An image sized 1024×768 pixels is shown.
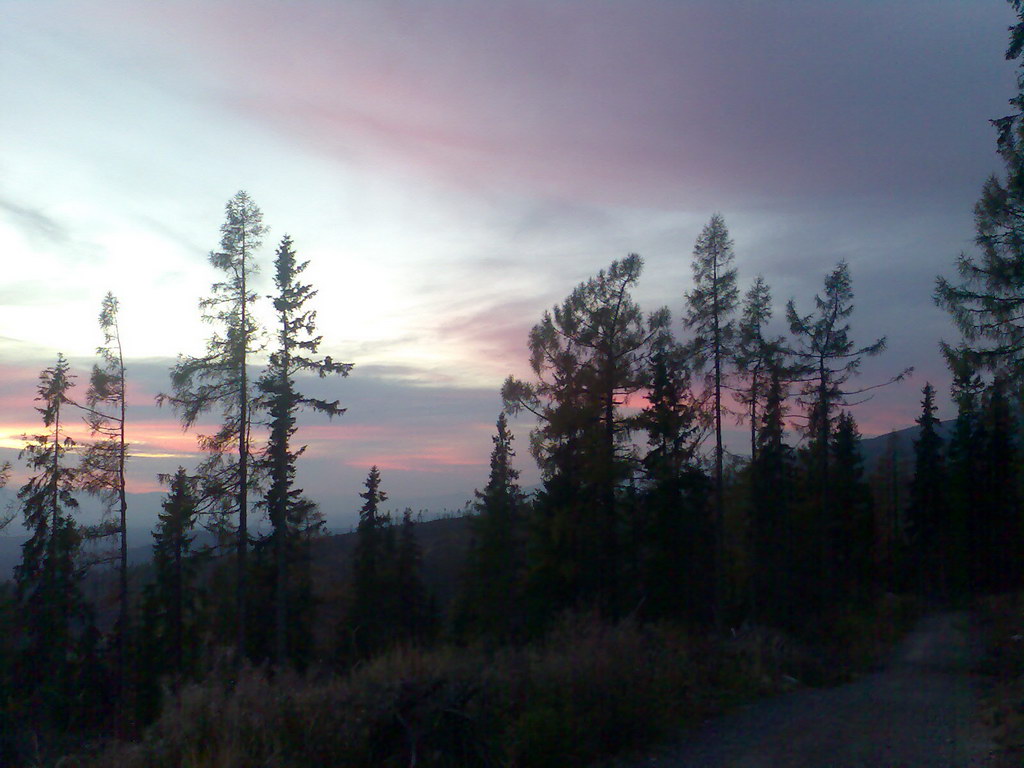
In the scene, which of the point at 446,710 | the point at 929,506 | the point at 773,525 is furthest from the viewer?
the point at 929,506

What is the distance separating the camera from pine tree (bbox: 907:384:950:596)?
43.1 m

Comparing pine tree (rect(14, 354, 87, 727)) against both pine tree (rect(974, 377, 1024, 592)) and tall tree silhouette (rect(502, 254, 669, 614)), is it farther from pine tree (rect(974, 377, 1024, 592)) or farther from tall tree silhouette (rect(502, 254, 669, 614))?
pine tree (rect(974, 377, 1024, 592))

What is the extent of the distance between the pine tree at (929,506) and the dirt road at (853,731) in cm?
3347

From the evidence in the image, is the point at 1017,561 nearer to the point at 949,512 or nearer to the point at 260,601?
the point at 949,512

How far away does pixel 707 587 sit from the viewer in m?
32.2

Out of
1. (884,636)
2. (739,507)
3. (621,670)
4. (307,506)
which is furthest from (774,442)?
(621,670)

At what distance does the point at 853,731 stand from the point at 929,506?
4132cm

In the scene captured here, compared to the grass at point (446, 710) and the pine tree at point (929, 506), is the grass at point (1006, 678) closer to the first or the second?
the grass at point (446, 710)

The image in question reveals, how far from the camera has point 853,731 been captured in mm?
9242

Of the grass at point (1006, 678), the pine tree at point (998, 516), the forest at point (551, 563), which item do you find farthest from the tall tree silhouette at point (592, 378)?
the pine tree at point (998, 516)

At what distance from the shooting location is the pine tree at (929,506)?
43125 mm

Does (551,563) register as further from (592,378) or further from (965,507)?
(965,507)

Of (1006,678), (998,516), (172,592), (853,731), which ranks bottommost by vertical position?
(172,592)

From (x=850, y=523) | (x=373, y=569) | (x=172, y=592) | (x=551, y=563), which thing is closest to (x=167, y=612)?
(x=172, y=592)
